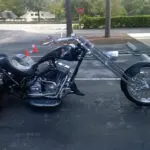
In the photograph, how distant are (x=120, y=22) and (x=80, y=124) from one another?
23953 mm

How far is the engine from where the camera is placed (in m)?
4.69

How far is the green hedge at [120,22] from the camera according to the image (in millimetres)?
26462

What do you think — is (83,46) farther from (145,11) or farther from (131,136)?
(145,11)

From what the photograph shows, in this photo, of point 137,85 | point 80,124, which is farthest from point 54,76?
point 137,85

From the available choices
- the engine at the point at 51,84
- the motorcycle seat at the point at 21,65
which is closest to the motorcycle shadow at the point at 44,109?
the engine at the point at 51,84

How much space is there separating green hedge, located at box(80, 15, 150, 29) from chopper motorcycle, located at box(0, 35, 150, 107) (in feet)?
72.3

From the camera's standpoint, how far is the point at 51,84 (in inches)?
186

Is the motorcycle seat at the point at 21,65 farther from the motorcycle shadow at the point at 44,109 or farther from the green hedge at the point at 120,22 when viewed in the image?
the green hedge at the point at 120,22

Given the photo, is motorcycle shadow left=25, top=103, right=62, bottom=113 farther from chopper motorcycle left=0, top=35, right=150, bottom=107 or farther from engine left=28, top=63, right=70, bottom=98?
engine left=28, top=63, right=70, bottom=98

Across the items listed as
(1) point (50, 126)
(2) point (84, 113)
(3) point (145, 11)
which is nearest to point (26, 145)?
(1) point (50, 126)

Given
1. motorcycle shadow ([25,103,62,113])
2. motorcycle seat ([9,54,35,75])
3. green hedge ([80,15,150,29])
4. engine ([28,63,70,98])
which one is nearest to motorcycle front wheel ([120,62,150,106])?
engine ([28,63,70,98])

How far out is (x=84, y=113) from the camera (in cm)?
470

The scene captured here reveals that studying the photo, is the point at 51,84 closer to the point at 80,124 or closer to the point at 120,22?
the point at 80,124

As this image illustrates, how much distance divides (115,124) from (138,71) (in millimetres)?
1088
